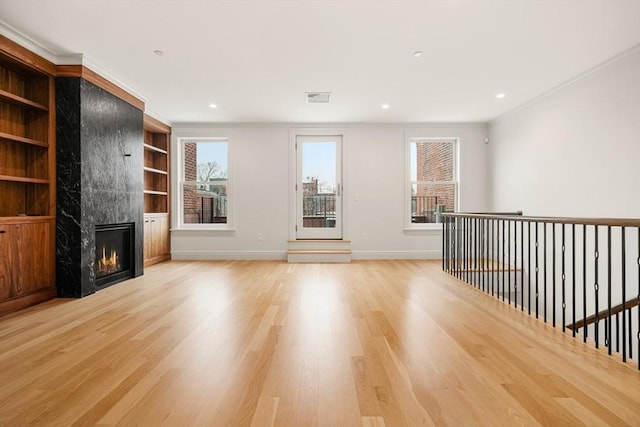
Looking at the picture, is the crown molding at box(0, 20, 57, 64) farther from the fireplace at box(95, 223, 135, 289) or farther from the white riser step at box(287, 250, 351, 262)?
the white riser step at box(287, 250, 351, 262)

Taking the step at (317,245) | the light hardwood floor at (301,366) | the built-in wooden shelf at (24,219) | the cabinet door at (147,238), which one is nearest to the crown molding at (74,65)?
the built-in wooden shelf at (24,219)

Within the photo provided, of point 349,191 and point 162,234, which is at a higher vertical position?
point 349,191

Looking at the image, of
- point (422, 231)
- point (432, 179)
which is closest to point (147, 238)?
point (422, 231)

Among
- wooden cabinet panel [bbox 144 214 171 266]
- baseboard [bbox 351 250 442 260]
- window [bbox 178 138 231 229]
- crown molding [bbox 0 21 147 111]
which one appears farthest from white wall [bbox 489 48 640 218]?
wooden cabinet panel [bbox 144 214 171 266]

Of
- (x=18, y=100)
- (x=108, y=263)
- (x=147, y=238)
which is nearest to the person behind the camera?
(x=18, y=100)

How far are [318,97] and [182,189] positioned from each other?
135 inches

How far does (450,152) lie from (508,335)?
488cm

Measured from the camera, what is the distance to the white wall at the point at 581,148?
11.6 ft

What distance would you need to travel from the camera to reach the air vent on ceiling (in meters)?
4.77

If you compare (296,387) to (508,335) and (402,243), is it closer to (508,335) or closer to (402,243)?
(508,335)

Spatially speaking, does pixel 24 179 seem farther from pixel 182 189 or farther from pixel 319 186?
pixel 319 186

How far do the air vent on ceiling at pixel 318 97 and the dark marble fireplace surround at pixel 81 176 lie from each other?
8.47ft

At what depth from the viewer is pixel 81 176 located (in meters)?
3.69

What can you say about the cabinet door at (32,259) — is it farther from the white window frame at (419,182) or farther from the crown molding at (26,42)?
the white window frame at (419,182)
